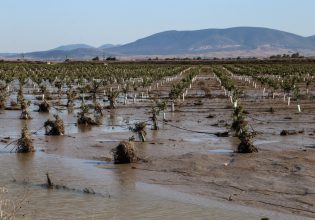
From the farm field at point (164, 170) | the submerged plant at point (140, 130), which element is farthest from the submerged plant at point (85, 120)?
the submerged plant at point (140, 130)

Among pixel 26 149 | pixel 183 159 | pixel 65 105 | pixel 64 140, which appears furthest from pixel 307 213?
pixel 65 105

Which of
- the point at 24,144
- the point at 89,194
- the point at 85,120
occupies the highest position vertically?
the point at 24,144

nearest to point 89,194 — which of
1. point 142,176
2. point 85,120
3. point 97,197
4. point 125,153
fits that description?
point 97,197

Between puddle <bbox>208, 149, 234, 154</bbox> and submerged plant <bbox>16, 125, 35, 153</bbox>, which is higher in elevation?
submerged plant <bbox>16, 125, 35, 153</bbox>

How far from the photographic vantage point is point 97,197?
10.6 meters

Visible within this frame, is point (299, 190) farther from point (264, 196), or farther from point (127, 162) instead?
point (127, 162)

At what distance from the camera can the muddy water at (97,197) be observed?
373 inches

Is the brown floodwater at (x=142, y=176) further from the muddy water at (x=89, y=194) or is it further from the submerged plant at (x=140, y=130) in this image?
the submerged plant at (x=140, y=130)

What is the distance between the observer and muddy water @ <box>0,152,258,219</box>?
9.47 meters

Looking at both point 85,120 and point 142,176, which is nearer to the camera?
point 142,176

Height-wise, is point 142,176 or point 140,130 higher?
point 140,130

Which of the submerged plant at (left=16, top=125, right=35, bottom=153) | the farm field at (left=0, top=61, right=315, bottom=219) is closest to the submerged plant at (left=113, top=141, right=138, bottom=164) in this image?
the farm field at (left=0, top=61, right=315, bottom=219)

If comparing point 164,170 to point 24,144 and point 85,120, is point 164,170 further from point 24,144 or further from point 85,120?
point 85,120

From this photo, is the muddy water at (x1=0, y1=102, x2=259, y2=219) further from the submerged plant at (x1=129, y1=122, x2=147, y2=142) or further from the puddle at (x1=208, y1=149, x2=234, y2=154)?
the puddle at (x1=208, y1=149, x2=234, y2=154)
